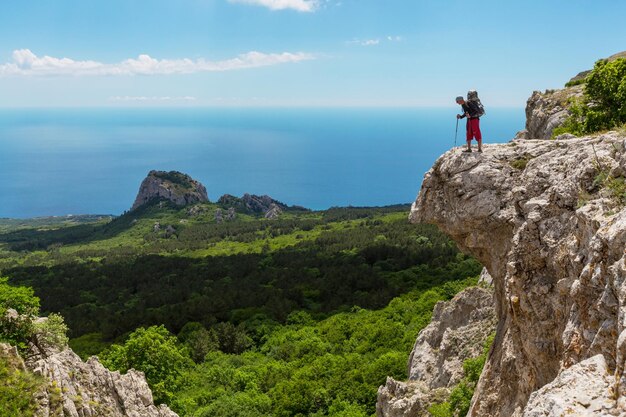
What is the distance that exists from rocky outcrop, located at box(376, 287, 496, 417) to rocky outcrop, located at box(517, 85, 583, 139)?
1735cm

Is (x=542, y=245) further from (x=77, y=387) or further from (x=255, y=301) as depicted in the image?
(x=255, y=301)

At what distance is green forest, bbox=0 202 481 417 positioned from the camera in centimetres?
3919

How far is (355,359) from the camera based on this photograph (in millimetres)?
45000

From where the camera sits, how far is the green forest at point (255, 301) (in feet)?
129

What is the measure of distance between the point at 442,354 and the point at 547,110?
26.9 m

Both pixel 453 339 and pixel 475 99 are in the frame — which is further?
pixel 453 339

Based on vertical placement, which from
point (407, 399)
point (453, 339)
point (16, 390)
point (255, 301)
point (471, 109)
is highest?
point (471, 109)

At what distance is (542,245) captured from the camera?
1186cm

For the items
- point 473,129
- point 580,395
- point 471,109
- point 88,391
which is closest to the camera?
point 580,395

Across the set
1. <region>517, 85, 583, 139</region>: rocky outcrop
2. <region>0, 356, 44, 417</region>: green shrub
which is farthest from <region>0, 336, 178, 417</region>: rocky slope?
<region>517, 85, 583, 139</region>: rocky outcrop

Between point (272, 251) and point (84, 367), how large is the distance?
117m

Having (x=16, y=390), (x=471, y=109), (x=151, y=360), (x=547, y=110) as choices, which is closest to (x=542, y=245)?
(x=471, y=109)

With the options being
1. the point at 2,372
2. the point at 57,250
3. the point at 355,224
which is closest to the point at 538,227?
the point at 2,372

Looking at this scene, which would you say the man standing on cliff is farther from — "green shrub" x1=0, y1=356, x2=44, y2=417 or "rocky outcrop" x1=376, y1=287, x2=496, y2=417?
"green shrub" x1=0, y1=356, x2=44, y2=417
